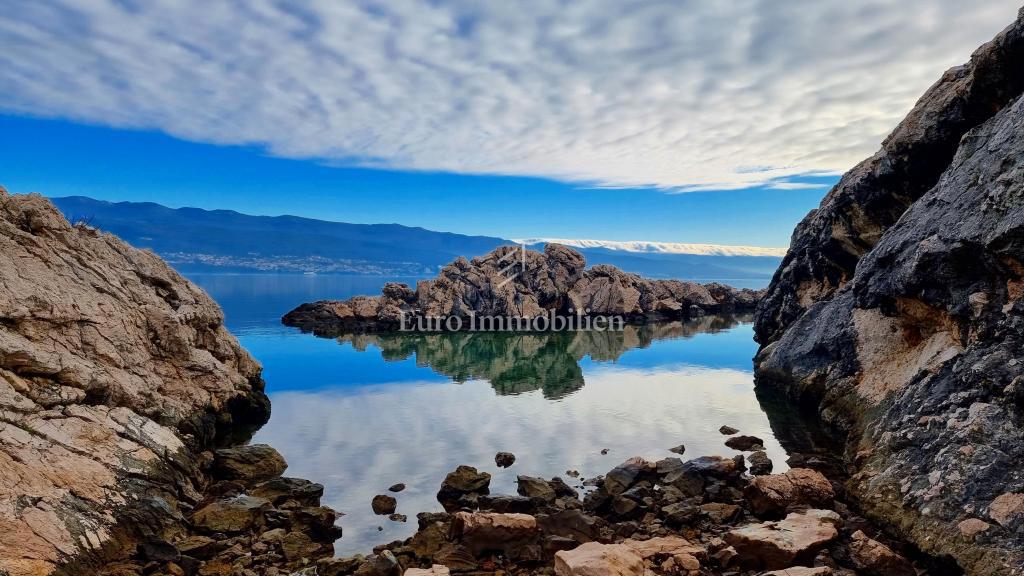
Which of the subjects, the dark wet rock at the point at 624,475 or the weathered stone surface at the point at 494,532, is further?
the dark wet rock at the point at 624,475

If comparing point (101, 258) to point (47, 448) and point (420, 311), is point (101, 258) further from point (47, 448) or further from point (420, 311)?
point (420, 311)

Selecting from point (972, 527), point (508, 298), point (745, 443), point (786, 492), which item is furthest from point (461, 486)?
point (508, 298)

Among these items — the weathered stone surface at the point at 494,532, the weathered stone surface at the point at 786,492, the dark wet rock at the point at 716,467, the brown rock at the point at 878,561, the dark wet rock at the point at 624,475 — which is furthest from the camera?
the dark wet rock at the point at 716,467

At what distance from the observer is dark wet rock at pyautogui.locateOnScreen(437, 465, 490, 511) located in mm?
19812

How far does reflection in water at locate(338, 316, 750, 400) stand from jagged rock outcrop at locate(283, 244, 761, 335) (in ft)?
23.4

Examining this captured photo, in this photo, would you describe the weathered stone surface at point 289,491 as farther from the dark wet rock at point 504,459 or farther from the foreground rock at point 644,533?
the dark wet rock at point 504,459

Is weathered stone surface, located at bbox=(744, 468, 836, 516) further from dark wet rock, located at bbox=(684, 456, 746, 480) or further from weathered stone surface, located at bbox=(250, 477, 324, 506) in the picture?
weathered stone surface, located at bbox=(250, 477, 324, 506)

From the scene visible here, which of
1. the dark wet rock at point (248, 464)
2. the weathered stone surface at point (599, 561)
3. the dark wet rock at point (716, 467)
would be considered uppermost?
the weathered stone surface at point (599, 561)

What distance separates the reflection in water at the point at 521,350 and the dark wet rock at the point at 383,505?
20.3 meters

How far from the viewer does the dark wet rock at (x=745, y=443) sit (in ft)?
84.1

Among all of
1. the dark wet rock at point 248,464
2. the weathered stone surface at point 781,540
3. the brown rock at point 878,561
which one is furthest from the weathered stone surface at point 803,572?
the dark wet rock at point 248,464

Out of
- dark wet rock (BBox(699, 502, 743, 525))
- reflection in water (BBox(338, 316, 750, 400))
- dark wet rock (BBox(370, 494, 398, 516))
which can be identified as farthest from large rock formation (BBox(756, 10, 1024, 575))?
reflection in water (BBox(338, 316, 750, 400))

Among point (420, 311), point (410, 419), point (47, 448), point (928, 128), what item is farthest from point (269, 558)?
point (420, 311)

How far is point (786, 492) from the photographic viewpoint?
18.1 metres
